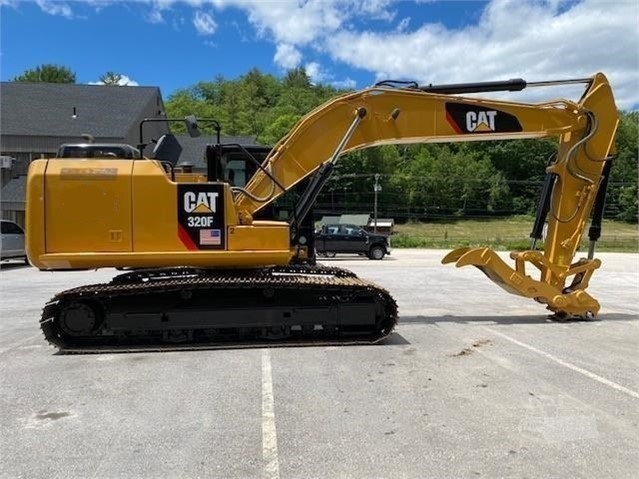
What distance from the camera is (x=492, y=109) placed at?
932cm

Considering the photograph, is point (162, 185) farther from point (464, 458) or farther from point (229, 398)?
point (464, 458)

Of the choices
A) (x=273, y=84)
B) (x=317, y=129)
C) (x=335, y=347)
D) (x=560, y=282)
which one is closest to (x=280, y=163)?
(x=317, y=129)

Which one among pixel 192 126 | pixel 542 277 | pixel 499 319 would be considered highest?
pixel 192 126

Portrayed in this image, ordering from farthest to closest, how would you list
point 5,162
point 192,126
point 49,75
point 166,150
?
1. point 49,75
2. point 5,162
3. point 166,150
4. point 192,126

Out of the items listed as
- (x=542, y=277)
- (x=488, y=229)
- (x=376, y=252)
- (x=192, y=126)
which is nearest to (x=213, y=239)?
(x=192, y=126)

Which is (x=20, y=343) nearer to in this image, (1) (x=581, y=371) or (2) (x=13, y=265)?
(1) (x=581, y=371)

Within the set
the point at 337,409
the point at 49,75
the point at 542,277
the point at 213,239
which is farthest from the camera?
the point at 49,75

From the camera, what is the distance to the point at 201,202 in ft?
25.3

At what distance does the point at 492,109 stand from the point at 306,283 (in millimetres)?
4121

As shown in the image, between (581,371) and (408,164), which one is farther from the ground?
(408,164)

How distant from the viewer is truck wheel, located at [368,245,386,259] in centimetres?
2998

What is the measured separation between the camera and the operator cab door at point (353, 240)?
3028 cm

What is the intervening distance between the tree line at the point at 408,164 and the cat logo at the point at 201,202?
222ft

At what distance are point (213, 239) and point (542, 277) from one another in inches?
208
